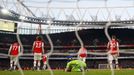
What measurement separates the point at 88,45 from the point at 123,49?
3.95 m

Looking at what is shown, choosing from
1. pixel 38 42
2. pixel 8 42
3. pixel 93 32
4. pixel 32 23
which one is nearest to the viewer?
Answer: pixel 38 42

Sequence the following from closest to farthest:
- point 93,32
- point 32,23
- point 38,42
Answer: point 38,42 < point 32,23 < point 93,32

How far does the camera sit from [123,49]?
33.3 meters

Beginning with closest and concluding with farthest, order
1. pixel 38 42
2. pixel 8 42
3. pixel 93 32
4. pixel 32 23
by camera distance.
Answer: pixel 38 42 → pixel 32 23 → pixel 8 42 → pixel 93 32

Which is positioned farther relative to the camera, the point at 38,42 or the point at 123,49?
the point at 123,49

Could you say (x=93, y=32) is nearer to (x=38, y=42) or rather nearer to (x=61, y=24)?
(x=61, y=24)

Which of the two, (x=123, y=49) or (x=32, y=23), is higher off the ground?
(x=32, y=23)

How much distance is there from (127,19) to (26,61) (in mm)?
10686

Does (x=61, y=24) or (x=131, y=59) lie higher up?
(x=61, y=24)

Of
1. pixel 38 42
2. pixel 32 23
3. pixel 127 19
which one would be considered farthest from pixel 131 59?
pixel 38 42

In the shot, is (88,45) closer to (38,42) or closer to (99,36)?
(99,36)

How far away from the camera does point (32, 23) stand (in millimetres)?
32031

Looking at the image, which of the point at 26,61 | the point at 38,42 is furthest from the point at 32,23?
the point at 38,42

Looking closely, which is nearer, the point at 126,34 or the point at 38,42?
the point at 38,42
